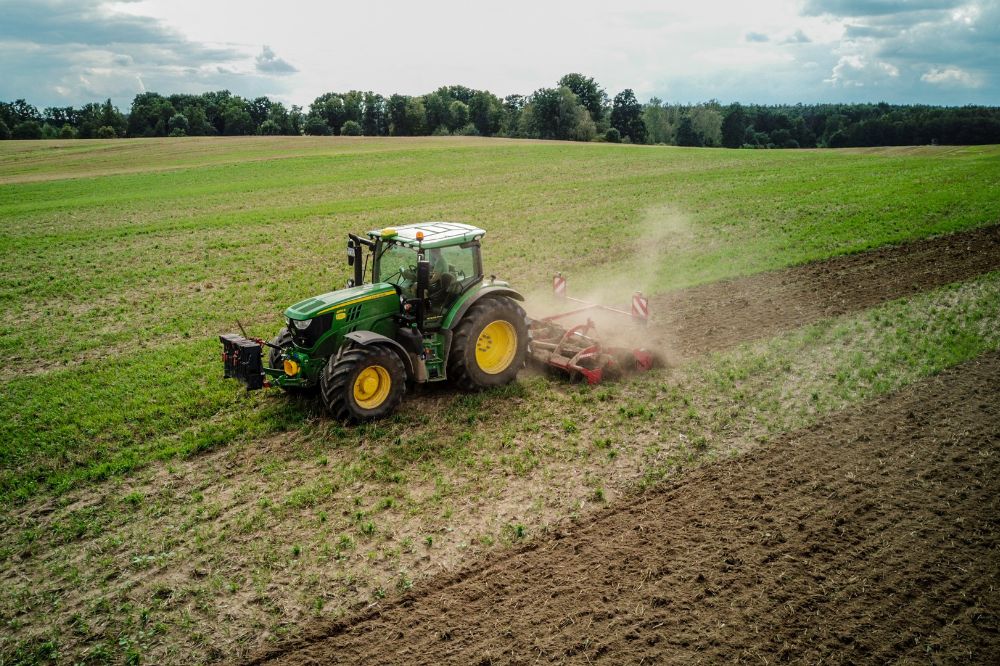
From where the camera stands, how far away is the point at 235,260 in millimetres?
20719

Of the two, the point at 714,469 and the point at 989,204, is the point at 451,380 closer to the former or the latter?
the point at 714,469

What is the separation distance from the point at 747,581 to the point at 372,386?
5399 mm

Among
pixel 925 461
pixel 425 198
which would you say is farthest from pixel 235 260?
pixel 925 461

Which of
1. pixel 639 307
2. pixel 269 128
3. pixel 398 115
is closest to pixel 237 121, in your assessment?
pixel 269 128

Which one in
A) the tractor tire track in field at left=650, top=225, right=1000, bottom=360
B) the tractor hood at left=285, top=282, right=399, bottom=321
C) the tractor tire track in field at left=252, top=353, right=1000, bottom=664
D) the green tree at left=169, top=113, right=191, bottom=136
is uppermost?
the green tree at left=169, top=113, right=191, bottom=136

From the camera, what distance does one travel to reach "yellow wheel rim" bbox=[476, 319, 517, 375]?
1052cm

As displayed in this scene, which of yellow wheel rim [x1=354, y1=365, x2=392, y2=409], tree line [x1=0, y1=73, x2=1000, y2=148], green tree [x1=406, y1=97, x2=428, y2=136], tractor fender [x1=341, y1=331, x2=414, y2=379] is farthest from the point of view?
green tree [x1=406, y1=97, x2=428, y2=136]

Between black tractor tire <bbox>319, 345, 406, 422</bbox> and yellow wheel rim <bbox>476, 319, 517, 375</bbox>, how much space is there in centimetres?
156

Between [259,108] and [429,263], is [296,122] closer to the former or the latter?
[259,108]

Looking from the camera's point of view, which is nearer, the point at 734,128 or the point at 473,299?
the point at 473,299

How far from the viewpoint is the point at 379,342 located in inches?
364

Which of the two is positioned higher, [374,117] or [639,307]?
[374,117]

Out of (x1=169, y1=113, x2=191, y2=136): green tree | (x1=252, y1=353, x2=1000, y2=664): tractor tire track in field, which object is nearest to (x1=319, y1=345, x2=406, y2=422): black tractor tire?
(x1=252, y1=353, x2=1000, y2=664): tractor tire track in field

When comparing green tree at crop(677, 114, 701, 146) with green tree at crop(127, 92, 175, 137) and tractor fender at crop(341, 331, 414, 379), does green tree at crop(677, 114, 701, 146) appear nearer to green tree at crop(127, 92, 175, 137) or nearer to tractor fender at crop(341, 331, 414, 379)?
green tree at crop(127, 92, 175, 137)
